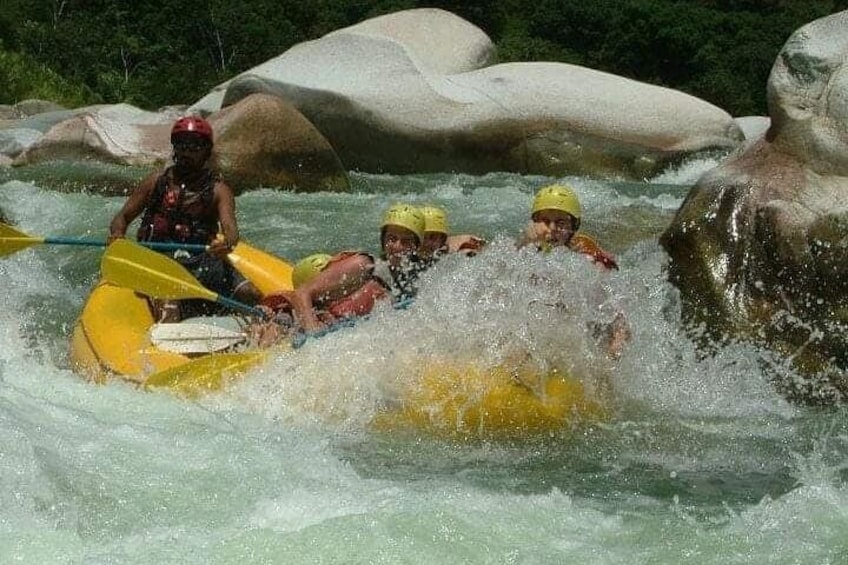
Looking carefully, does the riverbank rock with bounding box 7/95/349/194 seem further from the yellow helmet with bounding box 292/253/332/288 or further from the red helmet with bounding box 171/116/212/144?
the yellow helmet with bounding box 292/253/332/288

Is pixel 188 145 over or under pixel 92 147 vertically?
over

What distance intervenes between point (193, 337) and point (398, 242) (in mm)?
972

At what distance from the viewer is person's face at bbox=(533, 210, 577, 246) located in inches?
242

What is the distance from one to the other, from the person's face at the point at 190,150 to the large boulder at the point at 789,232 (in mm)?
2228

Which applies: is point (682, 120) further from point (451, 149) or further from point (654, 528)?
point (654, 528)

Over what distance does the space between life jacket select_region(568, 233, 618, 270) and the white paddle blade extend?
152 cm

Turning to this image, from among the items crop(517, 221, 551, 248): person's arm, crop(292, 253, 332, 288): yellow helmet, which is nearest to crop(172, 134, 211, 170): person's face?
crop(292, 253, 332, 288): yellow helmet

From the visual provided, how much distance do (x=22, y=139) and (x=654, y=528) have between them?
440 inches

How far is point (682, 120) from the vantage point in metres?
14.3

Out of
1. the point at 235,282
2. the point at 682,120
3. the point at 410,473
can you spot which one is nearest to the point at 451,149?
the point at 682,120

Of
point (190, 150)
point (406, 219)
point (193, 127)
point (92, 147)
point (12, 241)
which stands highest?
point (193, 127)

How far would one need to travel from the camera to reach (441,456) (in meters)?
5.01

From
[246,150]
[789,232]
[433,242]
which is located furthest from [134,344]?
[246,150]

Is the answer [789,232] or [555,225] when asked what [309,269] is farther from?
[789,232]
